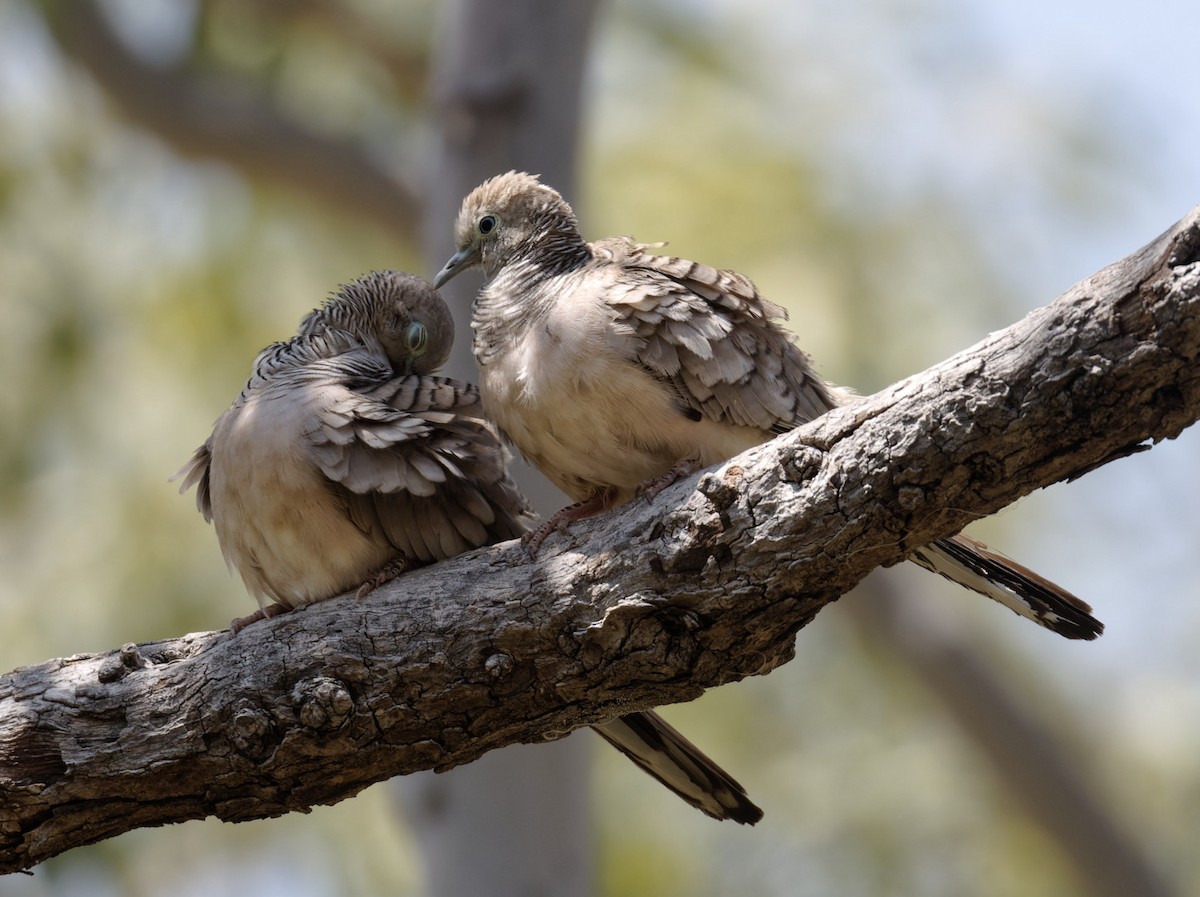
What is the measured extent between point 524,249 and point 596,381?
98 cm

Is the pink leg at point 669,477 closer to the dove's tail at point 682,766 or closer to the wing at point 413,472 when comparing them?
the wing at point 413,472

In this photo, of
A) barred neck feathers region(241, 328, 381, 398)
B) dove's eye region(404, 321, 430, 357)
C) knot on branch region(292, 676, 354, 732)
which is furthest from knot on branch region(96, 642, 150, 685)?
dove's eye region(404, 321, 430, 357)

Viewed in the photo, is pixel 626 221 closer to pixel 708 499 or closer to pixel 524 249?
pixel 524 249

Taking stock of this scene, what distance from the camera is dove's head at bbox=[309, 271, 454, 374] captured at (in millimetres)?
5102

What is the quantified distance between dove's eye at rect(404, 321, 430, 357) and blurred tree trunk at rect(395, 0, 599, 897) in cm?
207

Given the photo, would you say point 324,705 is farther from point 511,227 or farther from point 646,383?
point 511,227

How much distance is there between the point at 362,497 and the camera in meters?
4.40

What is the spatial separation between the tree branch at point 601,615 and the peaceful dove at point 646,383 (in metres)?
0.37

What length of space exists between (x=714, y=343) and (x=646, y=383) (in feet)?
0.91

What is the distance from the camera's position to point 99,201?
12383 mm

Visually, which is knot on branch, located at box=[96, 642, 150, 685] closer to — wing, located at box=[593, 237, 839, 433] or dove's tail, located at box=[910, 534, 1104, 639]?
wing, located at box=[593, 237, 839, 433]

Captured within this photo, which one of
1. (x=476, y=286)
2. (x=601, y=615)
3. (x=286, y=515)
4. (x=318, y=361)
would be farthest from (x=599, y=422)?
(x=476, y=286)

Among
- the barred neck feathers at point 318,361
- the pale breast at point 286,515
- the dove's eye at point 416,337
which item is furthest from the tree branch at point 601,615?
the dove's eye at point 416,337

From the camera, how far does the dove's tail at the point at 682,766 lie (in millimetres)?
4422
